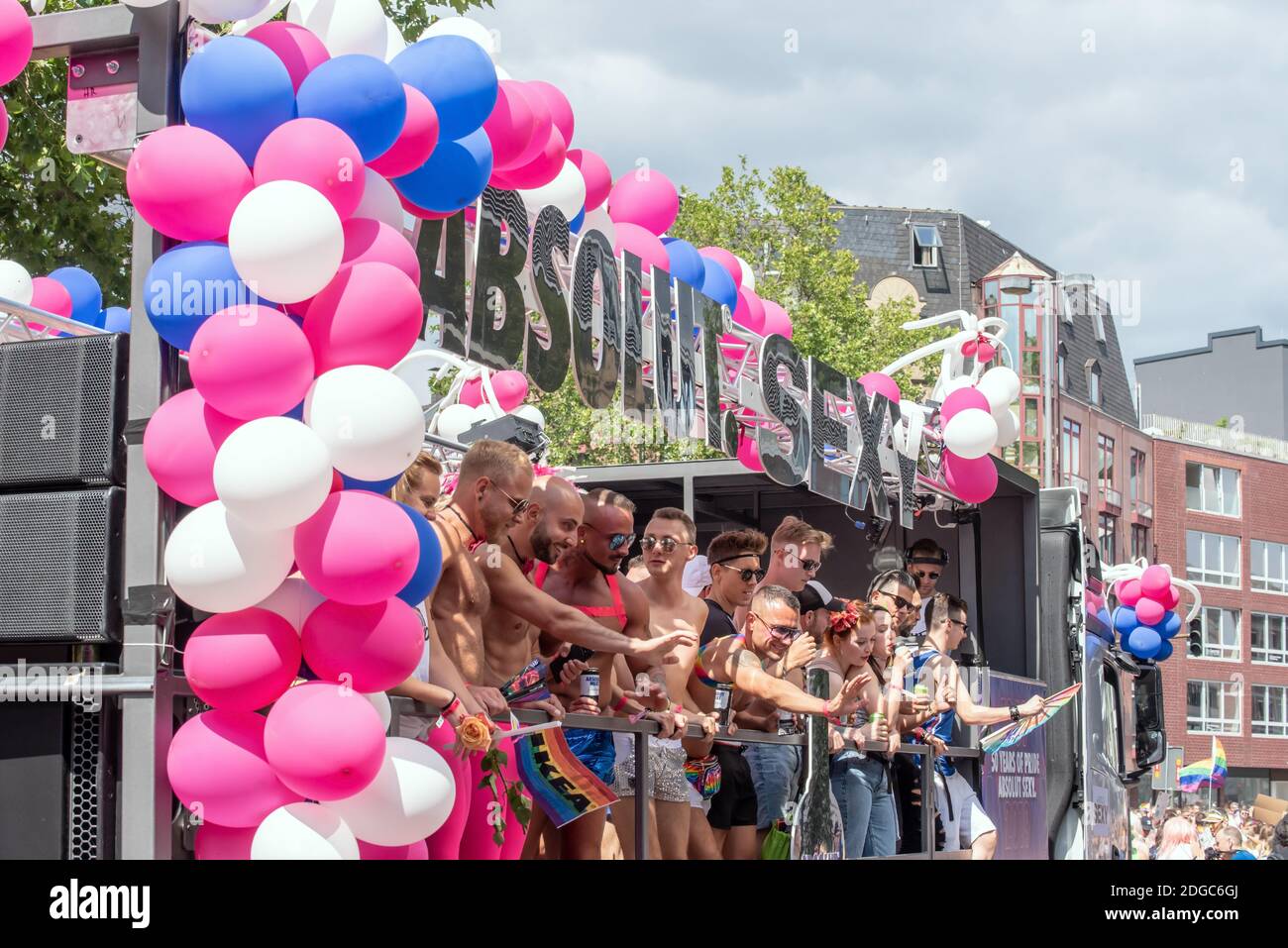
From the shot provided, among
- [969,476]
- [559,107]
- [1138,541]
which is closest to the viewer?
[559,107]

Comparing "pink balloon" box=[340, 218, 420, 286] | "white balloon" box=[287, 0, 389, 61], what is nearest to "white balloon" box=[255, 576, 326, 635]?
"pink balloon" box=[340, 218, 420, 286]

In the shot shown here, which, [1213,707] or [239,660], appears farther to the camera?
[1213,707]

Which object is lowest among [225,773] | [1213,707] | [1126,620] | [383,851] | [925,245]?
[1213,707]

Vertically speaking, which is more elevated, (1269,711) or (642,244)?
(642,244)

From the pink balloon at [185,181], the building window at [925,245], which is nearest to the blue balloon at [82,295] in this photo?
the pink balloon at [185,181]

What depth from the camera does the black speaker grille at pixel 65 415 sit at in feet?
13.8

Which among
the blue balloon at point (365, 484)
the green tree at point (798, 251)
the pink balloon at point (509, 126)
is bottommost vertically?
the blue balloon at point (365, 484)

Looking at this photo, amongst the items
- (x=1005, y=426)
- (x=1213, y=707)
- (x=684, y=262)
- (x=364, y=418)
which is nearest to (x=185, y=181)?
(x=364, y=418)

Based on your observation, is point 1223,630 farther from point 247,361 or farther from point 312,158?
point 247,361

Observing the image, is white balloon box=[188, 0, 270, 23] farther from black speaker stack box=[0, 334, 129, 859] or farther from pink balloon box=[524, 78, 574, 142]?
pink balloon box=[524, 78, 574, 142]

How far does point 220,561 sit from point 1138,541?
6120cm

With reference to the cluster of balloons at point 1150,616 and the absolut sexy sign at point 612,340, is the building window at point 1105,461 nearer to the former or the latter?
the cluster of balloons at point 1150,616

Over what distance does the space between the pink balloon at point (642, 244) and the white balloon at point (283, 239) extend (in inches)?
110

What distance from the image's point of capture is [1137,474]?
6256 centimetres
